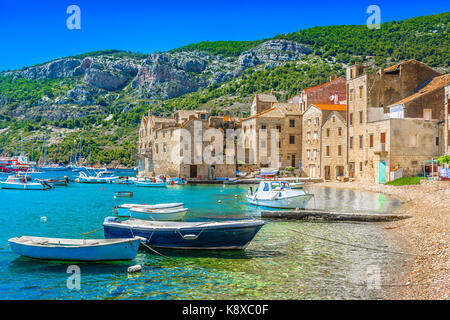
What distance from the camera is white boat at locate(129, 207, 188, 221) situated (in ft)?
78.2

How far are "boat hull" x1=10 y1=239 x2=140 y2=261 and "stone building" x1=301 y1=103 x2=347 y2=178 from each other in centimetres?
4601

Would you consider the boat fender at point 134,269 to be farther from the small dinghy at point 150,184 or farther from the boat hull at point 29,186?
the boat hull at point 29,186

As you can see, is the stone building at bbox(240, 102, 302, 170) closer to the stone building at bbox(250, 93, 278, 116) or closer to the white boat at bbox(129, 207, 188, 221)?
the stone building at bbox(250, 93, 278, 116)

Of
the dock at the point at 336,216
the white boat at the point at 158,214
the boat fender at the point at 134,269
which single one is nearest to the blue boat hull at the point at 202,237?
the boat fender at the point at 134,269

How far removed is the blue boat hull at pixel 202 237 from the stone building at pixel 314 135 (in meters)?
42.9

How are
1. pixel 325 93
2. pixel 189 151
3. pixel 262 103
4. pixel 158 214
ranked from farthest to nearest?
pixel 262 103
pixel 325 93
pixel 189 151
pixel 158 214

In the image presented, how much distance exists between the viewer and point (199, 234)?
51.9 feet

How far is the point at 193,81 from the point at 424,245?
16391 cm

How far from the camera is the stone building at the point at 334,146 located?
176ft

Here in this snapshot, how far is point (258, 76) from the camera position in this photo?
470 ft

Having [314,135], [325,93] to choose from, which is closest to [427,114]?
[314,135]

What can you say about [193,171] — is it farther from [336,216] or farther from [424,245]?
[424,245]
